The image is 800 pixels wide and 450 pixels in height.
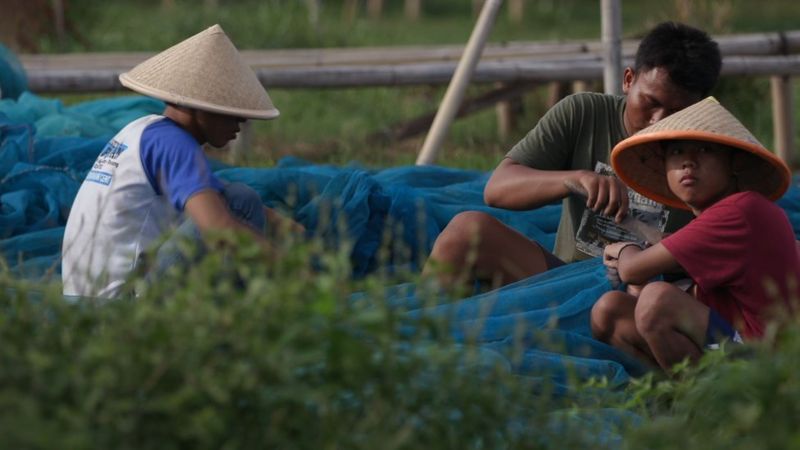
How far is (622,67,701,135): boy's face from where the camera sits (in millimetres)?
4922

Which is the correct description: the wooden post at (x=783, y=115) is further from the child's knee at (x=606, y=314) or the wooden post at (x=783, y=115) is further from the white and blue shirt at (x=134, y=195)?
the white and blue shirt at (x=134, y=195)

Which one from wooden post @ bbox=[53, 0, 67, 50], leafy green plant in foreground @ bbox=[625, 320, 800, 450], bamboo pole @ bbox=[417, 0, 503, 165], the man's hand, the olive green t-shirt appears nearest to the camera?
leafy green plant in foreground @ bbox=[625, 320, 800, 450]

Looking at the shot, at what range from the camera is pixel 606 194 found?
15.6 ft

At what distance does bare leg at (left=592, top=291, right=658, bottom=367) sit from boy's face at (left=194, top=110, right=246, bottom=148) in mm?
1247

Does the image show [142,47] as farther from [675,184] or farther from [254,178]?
[675,184]

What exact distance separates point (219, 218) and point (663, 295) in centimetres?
129

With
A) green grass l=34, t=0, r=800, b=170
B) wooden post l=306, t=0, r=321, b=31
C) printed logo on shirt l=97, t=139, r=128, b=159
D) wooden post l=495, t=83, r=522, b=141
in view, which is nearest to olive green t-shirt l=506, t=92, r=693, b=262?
printed logo on shirt l=97, t=139, r=128, b=159

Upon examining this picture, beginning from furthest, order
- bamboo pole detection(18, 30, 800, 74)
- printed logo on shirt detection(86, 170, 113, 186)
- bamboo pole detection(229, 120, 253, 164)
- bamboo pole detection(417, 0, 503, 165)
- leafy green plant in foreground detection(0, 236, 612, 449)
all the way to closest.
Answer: bamboo pole detection(18, 30, 800, 74)
bamboo pole detection(229, 120, 253, 164)
bamboo pole detection(417, 0, 503, 165)
printed logo on shirt detection(86, 170, 113, 186)
leafy green plant in foreground detection(0, 236, 612, 449)

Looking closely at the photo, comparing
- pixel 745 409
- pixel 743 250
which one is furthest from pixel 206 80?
pixel 745 409

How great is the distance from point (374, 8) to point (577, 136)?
17.1 meters

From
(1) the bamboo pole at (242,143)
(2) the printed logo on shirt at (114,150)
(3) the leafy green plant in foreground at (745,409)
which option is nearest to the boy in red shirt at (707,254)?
(3) the leafy green plant in foreground at (745,409)

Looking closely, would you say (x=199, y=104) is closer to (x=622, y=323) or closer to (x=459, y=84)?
(x=622, y=323)

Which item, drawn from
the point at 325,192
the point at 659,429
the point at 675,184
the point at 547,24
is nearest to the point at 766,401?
the point at 659,429

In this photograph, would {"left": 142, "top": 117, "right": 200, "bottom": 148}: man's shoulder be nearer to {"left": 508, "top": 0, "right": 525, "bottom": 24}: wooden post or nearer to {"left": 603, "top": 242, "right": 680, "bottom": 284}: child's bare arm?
{"left": 603, "top": 242, "right": 680, "bottom": 284}: child's bare arm
